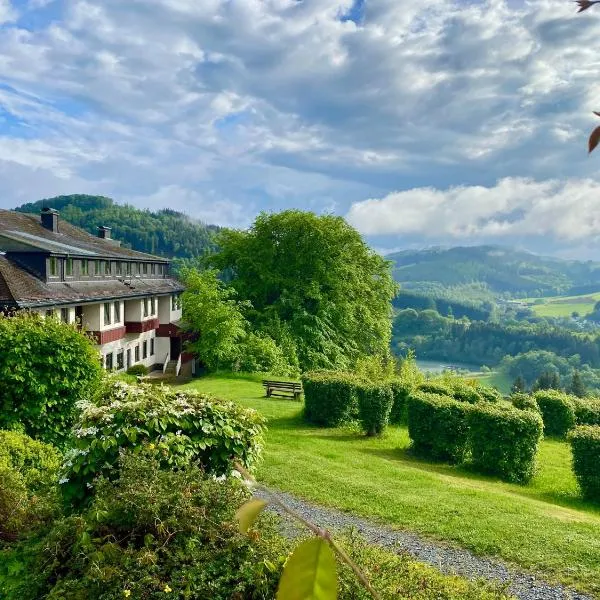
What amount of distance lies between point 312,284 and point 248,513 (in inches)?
1538

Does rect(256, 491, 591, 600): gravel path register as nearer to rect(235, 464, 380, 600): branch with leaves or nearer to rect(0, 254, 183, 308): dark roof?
rect(235, 464, 380, 600): branch with leaves

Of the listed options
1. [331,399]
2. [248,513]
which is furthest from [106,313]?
[248,513]

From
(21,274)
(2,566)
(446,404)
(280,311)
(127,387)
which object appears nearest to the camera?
(2,566)

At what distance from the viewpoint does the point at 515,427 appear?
1680 cm

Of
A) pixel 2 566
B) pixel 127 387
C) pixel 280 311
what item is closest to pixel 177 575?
pixel 2 566

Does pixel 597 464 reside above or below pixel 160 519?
below

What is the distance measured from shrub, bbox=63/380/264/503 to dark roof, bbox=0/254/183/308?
56.0ft

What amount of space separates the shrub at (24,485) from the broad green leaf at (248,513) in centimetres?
839

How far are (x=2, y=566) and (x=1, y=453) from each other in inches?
120

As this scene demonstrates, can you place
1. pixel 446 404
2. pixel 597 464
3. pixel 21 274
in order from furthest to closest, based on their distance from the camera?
pixel 21 274 < pixel 446 404 < pixel 597 464

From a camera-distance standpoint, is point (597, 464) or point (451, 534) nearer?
point (451, 534)

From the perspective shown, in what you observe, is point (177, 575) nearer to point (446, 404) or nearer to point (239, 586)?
point (239, 586)

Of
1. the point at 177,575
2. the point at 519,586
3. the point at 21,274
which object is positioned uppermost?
the point at 21,274

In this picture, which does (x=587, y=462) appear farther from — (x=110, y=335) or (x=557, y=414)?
(x=110, y=335)
